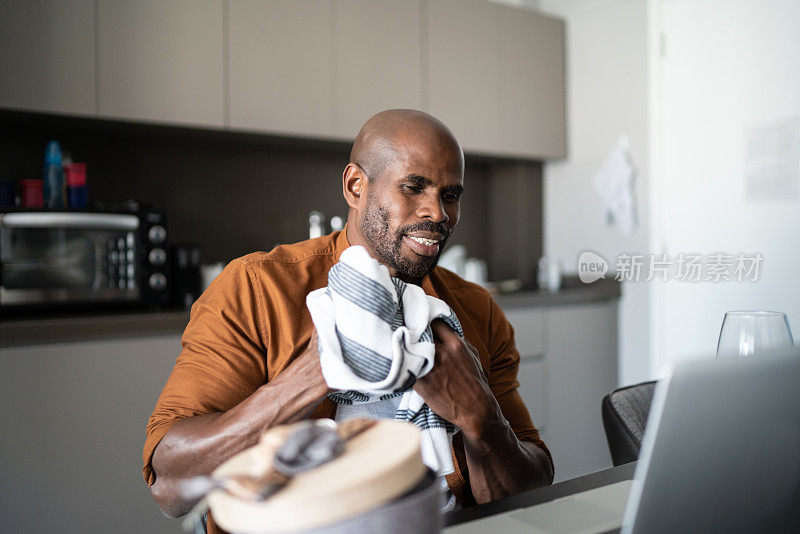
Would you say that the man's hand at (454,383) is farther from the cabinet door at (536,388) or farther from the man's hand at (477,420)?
the cabinet door at (536,388)

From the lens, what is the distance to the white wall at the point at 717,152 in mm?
2643

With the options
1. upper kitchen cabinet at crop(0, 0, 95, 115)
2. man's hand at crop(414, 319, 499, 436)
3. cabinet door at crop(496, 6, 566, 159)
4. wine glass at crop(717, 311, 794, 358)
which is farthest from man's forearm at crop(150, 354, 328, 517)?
cabinet door at crop(496, 6, 566, 159)

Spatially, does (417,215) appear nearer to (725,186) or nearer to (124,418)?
(124,418)

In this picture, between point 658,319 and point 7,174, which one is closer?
point 7,174

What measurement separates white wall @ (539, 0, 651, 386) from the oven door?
2.15m

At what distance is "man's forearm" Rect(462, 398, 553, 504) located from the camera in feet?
2.86

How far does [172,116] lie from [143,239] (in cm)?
47

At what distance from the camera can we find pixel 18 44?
2.06m

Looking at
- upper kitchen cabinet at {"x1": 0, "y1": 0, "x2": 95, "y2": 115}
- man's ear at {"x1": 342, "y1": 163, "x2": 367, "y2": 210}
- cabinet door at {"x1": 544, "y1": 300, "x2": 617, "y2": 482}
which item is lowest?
cabinet door at {"x1": 544, "y1": 300, "x2": 617, "y2": 482}

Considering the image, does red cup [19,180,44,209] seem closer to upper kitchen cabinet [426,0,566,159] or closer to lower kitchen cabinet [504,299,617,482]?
upper kitchen cabinet [426,0,566,159]

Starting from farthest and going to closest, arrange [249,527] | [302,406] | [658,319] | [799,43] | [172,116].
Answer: [658,319] < [799,43] < [172,116] < [302,406] < [249,527]

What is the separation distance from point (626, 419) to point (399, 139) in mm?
613

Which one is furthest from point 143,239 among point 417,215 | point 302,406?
point 302,406

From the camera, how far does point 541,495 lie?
0.76 metres
